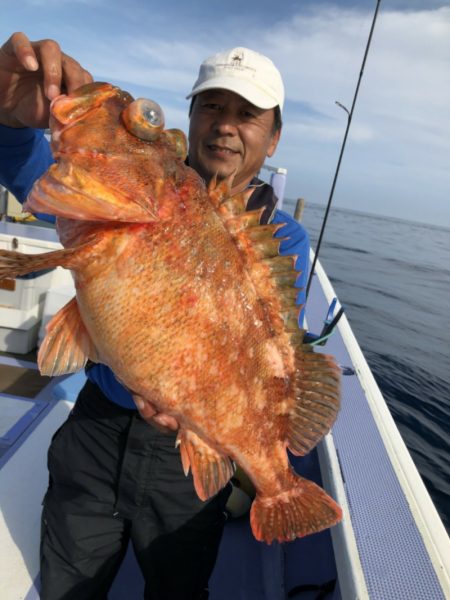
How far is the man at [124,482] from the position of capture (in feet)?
6.75

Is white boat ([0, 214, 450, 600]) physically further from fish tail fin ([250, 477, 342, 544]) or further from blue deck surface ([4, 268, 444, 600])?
fish tail fin ([250, 477, 342, 544])

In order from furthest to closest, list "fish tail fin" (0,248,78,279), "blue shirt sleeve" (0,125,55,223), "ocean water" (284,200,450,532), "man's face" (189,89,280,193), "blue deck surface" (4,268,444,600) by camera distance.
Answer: "ocean water" (284,200,450,532)
"man's face" (189,89,280,193)
"blue shirt sleeve" (0,125,55,223)
"blue deck surface" (4,268,444,600)
"fish tail fin" (0,248,78,279)

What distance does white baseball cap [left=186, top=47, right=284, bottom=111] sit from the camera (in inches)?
87.7

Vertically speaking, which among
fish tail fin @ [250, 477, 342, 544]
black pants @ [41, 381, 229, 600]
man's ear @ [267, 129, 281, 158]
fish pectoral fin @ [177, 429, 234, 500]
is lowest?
black pants @ [41, 381, 229, 600]

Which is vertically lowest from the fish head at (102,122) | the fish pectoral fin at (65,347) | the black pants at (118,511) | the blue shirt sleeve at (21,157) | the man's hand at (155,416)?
the black pants at (118,511)

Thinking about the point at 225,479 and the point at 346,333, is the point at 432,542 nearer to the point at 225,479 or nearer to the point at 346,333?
the point at 225,479

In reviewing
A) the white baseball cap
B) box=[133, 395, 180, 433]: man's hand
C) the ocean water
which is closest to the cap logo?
the white baseball cap

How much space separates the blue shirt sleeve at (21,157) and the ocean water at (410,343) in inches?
258

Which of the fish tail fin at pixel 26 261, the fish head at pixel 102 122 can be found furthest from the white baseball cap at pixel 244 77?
the fish tail fin at pixel 26 261

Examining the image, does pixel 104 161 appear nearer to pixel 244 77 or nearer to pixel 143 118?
pixel 143 118

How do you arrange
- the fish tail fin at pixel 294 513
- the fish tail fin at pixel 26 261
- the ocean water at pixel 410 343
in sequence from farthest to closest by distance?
the ocean water at pixel 410 343 → the fish tail fin at pixel 294 513 → the fish tail fin at pixel 26 261

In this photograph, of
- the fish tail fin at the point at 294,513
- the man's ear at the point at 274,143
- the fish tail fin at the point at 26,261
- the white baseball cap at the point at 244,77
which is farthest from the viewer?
the man's ear at the point at 274,143

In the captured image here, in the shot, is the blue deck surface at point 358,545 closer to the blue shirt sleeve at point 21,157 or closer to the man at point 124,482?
the man at point 124,482

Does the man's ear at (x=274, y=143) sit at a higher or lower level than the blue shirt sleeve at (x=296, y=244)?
higher
